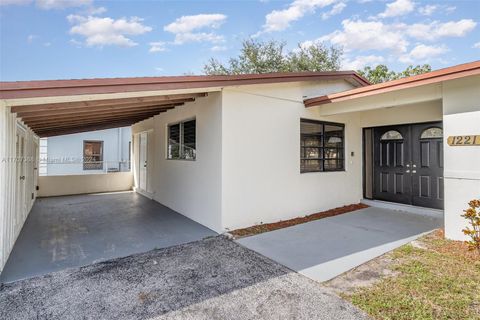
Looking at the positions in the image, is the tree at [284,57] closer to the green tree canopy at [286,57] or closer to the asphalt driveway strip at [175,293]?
the green tree canopy at [286,57]

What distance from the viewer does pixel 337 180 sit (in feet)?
22.1

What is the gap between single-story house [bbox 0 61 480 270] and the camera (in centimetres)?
382

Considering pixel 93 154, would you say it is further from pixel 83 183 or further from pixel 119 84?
pixel 119 84

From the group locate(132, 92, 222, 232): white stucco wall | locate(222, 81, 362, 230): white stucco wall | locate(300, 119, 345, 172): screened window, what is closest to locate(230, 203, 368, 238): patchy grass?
locate(222, 81, 362, 230): white stucco wall

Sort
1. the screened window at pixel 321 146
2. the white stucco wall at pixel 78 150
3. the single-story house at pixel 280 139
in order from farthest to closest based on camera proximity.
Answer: the white stucco wall at pixel 78 150
the screened window at pixel 321 146
the single-story house at pixel 280 139

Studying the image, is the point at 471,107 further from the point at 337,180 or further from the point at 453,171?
the point at 337,180

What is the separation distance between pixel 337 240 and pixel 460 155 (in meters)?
2.39

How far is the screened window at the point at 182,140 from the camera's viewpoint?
19.8 feet

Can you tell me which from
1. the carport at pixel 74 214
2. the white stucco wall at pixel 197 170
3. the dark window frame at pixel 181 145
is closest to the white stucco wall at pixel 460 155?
the white stucco wall at pixel 197 170

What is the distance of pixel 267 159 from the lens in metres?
5.36

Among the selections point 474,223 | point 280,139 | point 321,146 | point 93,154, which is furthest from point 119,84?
point 93,154

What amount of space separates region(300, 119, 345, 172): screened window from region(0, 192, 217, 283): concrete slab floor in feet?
9.81

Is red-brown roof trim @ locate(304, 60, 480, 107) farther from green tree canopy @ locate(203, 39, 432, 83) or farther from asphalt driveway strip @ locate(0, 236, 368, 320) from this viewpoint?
green tree canopy @ locate(203, 39, 432, 83)

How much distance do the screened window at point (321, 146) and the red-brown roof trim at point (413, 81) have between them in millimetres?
767
